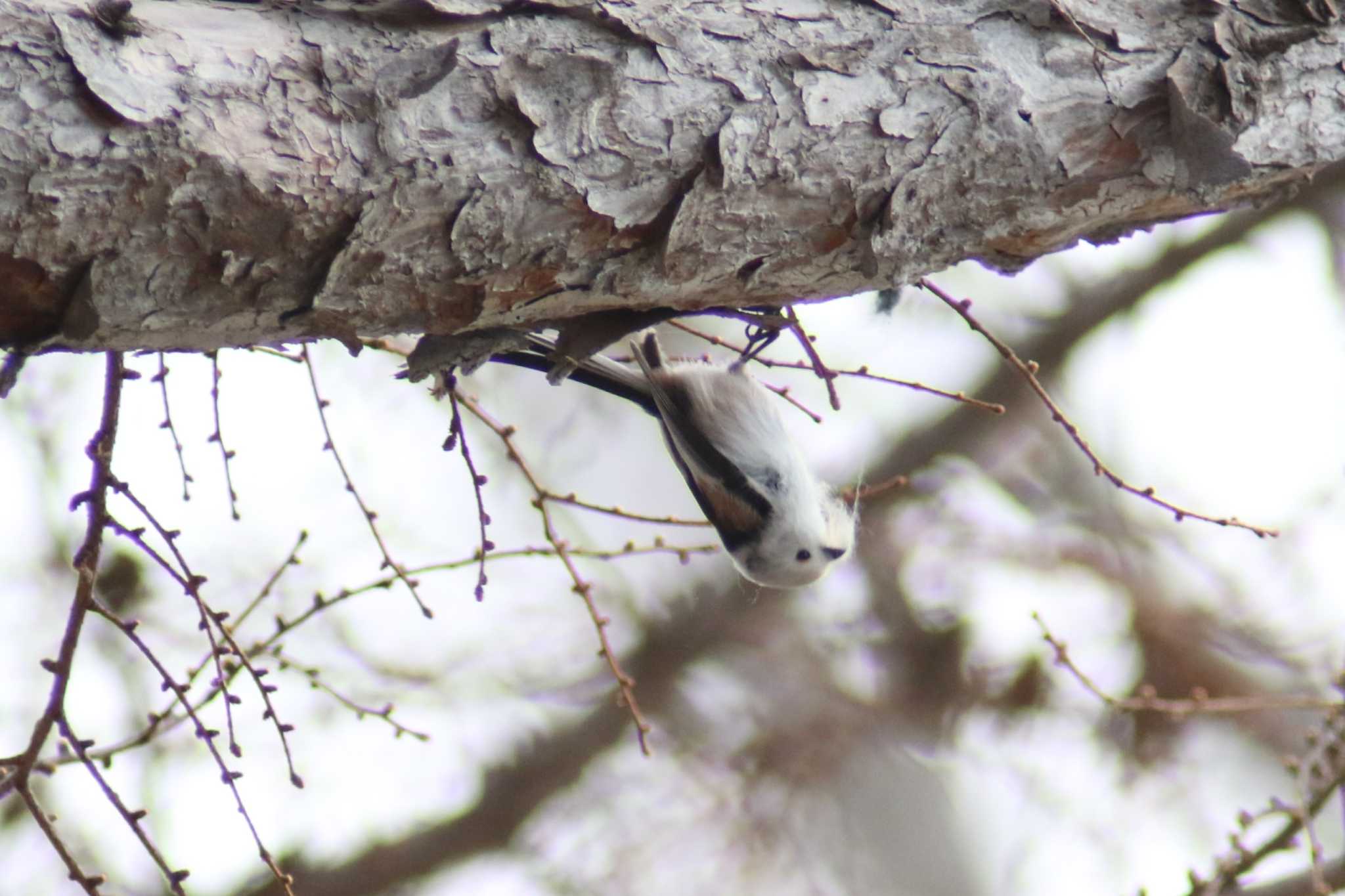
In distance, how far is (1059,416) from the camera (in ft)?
8.00

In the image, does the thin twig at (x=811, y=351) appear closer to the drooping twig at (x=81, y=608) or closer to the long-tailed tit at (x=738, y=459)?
the long-tailed tit at (x=738, y=459)

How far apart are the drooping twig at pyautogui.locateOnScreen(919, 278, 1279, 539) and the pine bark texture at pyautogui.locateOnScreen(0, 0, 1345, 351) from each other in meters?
0.32

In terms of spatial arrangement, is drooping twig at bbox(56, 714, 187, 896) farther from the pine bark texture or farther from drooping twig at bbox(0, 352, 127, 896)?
the pine bark texture

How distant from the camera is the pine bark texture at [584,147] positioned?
1411 millimetres

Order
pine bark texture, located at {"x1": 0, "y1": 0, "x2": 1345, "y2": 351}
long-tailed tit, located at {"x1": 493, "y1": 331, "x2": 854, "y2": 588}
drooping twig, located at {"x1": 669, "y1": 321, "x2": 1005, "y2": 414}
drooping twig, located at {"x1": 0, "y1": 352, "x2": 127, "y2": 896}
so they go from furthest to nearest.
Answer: long-tailed tit, located at {"x1": 493, "y1": 331, "x2": 854, "y2": 588} < drooping twig, located at {"x1": 669, "y1": 321, "x2": 1005, "y2": 414} < drooping twig, located at {"x1": 0, "y1": 352, "x2": 127, "y2": 896} < pine bark texture, located at {"x1": 0, "y1": 0, "x2": 1345, "y2": 351}

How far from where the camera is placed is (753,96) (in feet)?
5.72

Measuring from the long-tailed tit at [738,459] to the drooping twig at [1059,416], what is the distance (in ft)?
3.18

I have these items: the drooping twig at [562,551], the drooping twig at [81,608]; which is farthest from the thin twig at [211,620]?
the drooping twig at [562,551]

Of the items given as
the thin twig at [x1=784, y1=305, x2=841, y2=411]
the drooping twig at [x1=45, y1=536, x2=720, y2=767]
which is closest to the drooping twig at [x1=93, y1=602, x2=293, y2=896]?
the drooping twig at [x1=45, y1=536, x2=720, y2=767]

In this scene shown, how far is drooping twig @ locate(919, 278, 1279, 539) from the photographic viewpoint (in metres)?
2.41

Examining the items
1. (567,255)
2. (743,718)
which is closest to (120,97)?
(567,255)

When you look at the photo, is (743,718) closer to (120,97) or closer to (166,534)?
(166,534)

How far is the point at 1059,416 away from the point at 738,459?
1.18 meters

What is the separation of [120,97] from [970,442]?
5196mm
